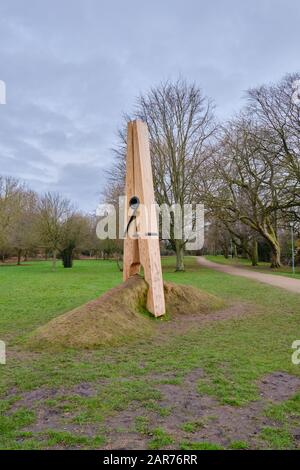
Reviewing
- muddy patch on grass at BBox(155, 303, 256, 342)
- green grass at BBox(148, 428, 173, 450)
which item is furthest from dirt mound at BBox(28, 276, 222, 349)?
green grass at BBox(148, 428, 173, 450)

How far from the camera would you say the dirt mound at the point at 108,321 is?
6840 mm

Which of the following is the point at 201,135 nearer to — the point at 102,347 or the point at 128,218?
A: the point at 128,218

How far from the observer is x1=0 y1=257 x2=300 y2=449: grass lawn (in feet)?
11.1

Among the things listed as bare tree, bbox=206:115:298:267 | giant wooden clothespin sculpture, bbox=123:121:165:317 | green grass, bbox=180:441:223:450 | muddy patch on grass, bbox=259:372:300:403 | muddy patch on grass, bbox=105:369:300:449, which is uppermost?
bare tree, bbox=206:115:298:267

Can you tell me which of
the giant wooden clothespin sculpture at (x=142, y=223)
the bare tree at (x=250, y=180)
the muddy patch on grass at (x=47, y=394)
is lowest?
the muddy patch on grass at (x=47, y=394)

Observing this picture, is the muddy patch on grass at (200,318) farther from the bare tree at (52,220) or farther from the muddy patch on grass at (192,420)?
the bare tree at (52,220)

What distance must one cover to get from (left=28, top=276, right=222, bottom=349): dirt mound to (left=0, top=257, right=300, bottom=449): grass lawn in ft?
1.11

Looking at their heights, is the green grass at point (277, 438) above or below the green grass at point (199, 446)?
below

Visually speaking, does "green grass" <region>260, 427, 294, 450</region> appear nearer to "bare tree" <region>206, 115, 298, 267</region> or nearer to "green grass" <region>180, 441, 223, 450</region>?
"green grass" <region>180, 441, 223, 450</region>

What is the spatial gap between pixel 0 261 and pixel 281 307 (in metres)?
47.8

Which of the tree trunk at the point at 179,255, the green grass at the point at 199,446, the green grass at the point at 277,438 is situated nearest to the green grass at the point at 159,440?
the green grass at the point at 199,446

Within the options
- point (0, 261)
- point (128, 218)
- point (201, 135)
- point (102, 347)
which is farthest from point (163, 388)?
point (0, 261)

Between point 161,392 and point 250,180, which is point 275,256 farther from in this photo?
point 161,392

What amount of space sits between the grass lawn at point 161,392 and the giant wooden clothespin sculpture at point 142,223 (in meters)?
1.28
